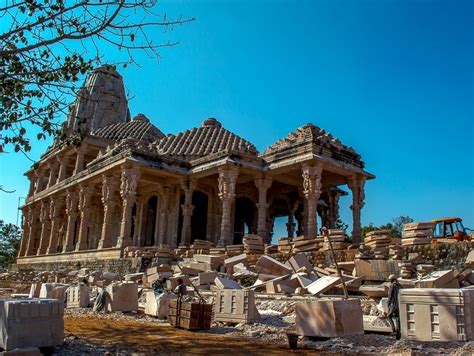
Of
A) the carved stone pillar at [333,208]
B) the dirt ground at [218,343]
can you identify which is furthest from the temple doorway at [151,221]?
the dirt ground at [218,343]

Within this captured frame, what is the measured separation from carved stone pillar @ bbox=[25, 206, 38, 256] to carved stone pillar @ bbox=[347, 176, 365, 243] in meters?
26.1

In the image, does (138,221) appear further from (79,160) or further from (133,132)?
(133,132)

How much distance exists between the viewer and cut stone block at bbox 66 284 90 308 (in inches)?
496

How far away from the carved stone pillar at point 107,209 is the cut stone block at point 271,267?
10774mm

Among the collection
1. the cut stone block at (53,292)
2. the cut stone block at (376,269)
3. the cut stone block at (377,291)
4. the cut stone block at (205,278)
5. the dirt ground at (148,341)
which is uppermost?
the cut stone block at (376,269)

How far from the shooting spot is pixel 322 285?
10625 mm

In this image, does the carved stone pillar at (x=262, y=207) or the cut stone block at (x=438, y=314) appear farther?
the carved stone pillar at (x=262, y=207)

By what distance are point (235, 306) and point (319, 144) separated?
10.7 meters

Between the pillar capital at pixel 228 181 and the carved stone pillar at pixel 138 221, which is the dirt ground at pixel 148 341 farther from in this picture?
the carved stone pillar at pixel 138 221

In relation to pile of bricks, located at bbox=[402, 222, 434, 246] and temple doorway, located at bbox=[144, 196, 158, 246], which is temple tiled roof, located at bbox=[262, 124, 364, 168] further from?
temple doorway, located at bbox=[144, 196, 158, 246]

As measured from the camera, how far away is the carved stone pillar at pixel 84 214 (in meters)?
24.6

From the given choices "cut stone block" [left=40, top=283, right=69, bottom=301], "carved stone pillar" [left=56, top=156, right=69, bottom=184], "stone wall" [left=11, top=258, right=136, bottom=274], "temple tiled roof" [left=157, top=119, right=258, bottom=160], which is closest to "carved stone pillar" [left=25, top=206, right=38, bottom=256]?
"carved stone pillar" [left=56, top=156, right=69, bottom=184]

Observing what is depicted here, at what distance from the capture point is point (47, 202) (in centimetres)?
3253

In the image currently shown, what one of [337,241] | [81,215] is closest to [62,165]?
[81,215]
